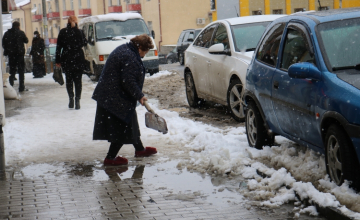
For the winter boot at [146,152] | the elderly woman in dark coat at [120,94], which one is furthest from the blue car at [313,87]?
the elderly woman in dark coat at [120,94]

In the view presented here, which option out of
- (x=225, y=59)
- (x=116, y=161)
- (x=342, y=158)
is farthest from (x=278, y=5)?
(x=342, y=158)

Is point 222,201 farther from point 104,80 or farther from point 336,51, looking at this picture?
point 104,80

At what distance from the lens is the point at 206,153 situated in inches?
286

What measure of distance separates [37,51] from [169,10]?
27.9m

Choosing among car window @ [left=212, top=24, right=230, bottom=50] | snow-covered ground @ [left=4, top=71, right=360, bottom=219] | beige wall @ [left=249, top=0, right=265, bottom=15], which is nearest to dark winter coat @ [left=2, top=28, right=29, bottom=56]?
snow-covered ground @ [left=4, top=71, right=360, bottom=219]

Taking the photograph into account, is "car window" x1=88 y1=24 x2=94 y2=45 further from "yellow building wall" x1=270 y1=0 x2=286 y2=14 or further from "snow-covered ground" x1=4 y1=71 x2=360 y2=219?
"yellow building wall" x1=270 y1=0 x2=286 y2=14

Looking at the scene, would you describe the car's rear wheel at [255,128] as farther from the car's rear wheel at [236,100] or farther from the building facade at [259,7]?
the building facade at [259,7]

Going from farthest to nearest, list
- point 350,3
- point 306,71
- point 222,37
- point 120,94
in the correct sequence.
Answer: point 350,3 → point 222,37 → point 120,94 → point 306,71

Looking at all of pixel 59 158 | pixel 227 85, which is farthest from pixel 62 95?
pixel 59 158

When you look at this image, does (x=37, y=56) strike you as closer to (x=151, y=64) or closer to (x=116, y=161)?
(x=151, y=64)

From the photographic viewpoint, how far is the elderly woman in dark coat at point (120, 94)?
6934mm

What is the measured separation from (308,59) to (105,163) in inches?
110

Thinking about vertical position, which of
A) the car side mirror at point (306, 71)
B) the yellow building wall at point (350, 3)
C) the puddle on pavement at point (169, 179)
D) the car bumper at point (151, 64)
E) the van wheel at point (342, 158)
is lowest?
the puddle on pavement at point (169, 179)

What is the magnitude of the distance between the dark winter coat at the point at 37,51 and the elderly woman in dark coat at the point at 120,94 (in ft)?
Answer: 50.3
